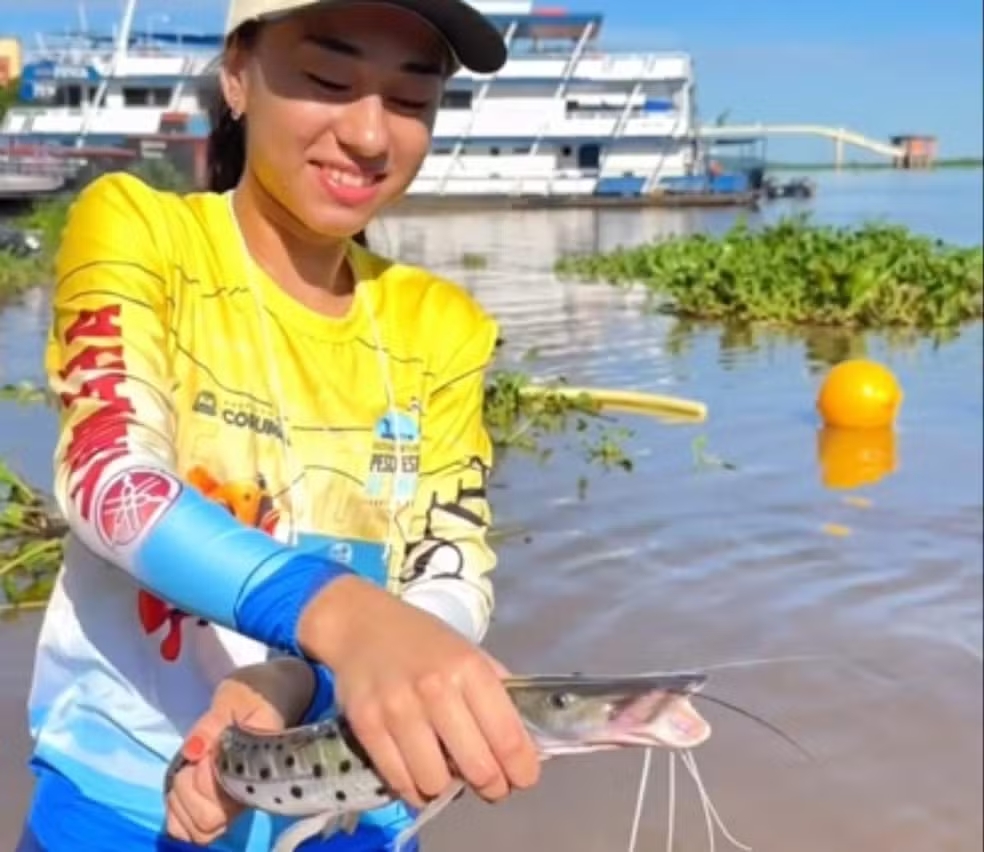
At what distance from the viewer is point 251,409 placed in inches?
63.0

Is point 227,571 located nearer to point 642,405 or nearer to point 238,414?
point 238,414

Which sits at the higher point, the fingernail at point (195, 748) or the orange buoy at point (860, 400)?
the fingernail at point (195, 748)

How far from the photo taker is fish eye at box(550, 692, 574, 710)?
43.7 inches

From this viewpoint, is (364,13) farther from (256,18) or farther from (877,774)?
(877,774)

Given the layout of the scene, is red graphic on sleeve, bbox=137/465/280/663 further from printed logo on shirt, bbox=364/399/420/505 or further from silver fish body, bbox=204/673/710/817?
silver fish body, bbox=204/673/710/817

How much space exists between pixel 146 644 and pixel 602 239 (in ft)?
103

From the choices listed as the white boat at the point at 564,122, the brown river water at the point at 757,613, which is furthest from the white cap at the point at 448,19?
the white boat at the point at 564,122

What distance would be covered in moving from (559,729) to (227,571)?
291 millimetres

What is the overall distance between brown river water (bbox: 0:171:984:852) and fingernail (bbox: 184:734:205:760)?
837 millimetres

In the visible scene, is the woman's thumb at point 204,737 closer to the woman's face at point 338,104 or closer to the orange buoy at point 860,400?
the woman's face at point 338,104

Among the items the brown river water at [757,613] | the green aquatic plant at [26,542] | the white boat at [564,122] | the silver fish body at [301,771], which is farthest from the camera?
the white boat at [564,122]

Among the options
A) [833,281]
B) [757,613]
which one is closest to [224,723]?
[757,613]

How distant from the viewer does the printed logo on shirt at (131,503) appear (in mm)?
1282

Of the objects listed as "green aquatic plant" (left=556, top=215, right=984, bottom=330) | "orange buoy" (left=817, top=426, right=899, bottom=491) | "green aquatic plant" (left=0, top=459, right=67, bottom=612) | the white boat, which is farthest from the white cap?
the white boat
